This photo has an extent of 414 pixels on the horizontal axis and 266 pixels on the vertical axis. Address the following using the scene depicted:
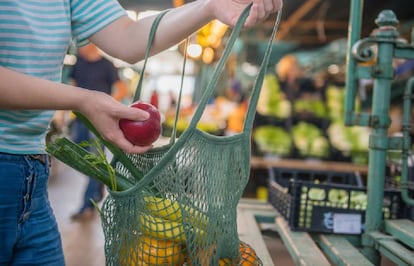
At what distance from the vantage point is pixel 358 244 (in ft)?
8.15

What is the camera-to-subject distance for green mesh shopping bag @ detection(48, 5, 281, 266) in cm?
108

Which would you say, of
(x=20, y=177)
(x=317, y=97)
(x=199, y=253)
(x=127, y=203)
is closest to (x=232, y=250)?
(x=199, y=253)

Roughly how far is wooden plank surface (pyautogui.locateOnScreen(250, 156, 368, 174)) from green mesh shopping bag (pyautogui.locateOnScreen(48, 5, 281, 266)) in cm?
374

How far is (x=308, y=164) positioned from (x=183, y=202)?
13.1 feet

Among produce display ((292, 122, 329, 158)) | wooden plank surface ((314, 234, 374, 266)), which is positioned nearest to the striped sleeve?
wooden plank surface ((314, 234, 374, 266))

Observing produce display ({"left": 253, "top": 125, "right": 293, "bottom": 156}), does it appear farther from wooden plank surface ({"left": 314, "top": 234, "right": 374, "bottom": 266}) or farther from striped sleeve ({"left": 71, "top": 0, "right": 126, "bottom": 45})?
striped sleeve ({"left": 71, "top": 0, "right": 126, "bottom": 45})

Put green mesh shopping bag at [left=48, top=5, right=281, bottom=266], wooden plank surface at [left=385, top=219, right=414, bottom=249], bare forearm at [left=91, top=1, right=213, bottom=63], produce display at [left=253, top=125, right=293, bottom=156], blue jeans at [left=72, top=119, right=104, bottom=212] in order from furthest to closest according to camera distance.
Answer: produce display at [left=253, top=125, right=293, bottom=156] < blue jeans at [left=72, top=119, right=104, bottom=212] < wooden plank surface at [left=385, top=219, right=414, bottom=249] < bare forearm at [left=91, top=1, right=213, bottom=63] < green mesh shopping bag at [left=48, top=5, right=281, bottom=266]

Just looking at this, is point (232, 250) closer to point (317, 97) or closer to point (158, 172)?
point (158, 172)

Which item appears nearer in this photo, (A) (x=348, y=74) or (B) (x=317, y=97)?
(A) (x=348, y=74)

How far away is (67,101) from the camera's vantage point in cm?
114

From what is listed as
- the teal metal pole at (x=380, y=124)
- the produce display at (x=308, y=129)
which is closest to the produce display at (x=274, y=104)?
the produce display at (x=308, y=129)

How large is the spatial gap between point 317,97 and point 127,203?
480cm

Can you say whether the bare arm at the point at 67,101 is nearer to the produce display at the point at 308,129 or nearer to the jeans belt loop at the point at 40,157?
the jeans belt loop at the point at 40,157

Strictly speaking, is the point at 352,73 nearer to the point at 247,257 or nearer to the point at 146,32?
the point at 146,32
